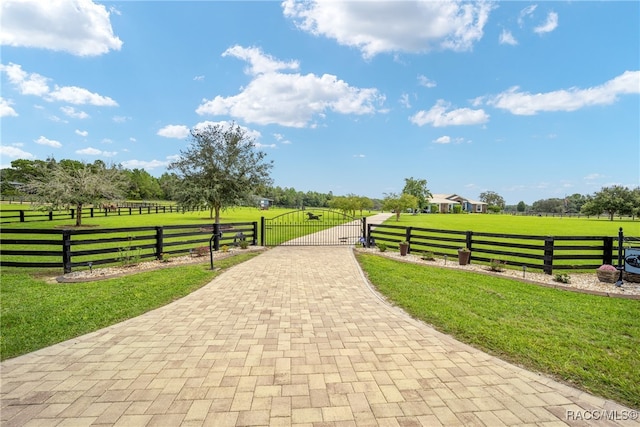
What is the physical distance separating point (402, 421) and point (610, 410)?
2028mm

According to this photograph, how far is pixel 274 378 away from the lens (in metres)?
3.26

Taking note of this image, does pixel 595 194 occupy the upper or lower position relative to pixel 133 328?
upper

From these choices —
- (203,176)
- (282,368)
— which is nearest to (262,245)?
(203,176)

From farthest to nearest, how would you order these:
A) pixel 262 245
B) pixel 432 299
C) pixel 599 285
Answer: pixel 262 245 → pixel 599 285 → pixel 432 299

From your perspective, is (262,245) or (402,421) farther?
(262,245)

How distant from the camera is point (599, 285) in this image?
762 cm

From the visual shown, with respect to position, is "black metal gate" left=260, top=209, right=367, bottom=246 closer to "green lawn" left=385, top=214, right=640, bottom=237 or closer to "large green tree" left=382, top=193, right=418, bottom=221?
"green lawn" left=385, top=214, right=640, bottom=237

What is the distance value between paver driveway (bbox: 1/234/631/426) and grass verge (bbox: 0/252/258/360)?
43 centimetres

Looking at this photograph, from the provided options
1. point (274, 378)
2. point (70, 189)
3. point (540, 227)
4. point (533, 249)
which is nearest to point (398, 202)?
point (540, 227)

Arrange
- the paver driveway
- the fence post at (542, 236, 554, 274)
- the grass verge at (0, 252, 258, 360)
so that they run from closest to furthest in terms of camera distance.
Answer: the paver driveway → the grass verge at (0, 252, 258, 360) → the fence post at (542, 236, 554, 274)

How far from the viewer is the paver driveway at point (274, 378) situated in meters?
2.71

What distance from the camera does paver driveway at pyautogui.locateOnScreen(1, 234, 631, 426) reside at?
271 centimetres

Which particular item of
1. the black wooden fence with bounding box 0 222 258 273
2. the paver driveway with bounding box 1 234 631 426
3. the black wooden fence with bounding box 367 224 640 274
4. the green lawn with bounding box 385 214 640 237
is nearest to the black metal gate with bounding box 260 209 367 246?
the black wooden fence with bounding box 0 222 258 273

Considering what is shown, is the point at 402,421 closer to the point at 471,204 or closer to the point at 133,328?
the point at 133,328
